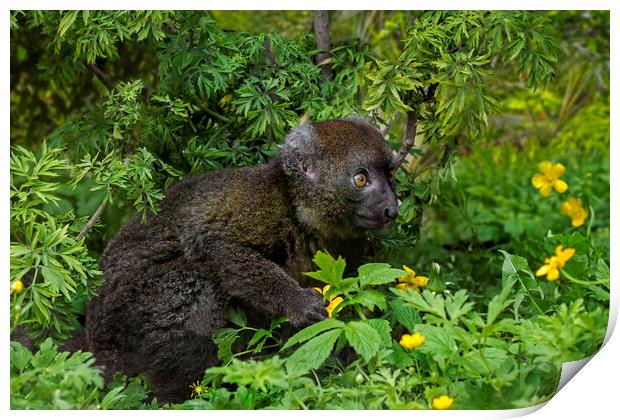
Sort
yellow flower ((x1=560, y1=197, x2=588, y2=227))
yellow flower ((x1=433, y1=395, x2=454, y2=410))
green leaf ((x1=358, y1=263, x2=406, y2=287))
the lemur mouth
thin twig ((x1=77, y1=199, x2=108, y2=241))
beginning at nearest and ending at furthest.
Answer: yellow flower ((x1=433, y1=395, x2=454, y2=410)) < green leaf ((x1=358, y1=263, x2=406, y2=287)) < thin twig ((x1=77, y1=199, x2=108, y2=241)) < the lemur mouth < yellow flower ((x1=560, y1=197, x2=588, y2=227))

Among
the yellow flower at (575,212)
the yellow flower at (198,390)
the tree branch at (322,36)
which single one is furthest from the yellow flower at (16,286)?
the yellow flower at (575,212)

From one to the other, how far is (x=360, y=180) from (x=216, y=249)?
2.69 feet

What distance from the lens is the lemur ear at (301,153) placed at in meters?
5.09

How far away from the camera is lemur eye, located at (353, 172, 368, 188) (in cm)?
501

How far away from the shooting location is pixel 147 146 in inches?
208

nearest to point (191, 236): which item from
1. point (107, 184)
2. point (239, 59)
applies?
point (107, 184)

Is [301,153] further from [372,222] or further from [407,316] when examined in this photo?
[407,316]

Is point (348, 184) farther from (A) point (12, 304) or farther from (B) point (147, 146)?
(A) point (12, 304)

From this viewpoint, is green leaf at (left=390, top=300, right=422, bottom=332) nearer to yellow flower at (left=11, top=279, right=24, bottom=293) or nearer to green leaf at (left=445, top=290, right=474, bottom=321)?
green leaf at (left=445, top=290, right=474, bottom=321)

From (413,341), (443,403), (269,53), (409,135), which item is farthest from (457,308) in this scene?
(269,53)

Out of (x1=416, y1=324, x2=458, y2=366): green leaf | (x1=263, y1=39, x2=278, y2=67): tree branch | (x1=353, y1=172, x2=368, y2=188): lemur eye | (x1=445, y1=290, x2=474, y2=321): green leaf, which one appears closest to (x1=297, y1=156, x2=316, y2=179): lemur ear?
(x1=353, y1=172, x2=368, y2=188): lemur eye

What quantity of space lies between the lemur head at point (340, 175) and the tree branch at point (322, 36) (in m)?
0.81

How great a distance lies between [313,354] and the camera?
3.98 m

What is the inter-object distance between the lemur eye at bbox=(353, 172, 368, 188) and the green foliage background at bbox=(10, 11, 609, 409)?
435mm
